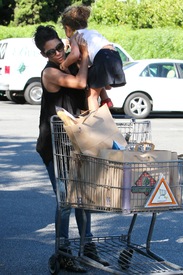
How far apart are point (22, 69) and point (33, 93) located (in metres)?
0.78

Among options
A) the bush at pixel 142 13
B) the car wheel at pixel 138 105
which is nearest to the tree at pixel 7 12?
the bush at pixel 142 13

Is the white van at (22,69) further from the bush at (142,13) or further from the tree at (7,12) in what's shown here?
the tree at (7,12)

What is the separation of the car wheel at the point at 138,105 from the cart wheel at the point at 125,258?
13741 mm

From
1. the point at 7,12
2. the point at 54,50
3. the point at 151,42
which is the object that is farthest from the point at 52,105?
the point at 7,12

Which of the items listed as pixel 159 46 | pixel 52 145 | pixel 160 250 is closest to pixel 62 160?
pixel 52 145

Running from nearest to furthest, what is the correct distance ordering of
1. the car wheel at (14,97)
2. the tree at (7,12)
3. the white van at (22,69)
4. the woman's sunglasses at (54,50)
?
the woman's sunglasses at (54,50) < the white van at (22,69) < the car wheel at (14,97) < the tree at (7,12)

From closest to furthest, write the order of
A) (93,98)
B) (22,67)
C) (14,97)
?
(93,98) < (22,67) < (14,97)

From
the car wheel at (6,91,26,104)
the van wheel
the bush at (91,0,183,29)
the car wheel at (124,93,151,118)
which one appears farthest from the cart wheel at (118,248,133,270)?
the bush at (91,0,183,29)

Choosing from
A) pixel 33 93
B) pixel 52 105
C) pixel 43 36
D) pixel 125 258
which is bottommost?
pixel 125 258

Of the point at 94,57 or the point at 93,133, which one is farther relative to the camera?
the point at 94,57

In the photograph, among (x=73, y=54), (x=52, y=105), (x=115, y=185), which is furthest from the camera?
(x=52, y=105)

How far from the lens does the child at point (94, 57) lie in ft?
18.9

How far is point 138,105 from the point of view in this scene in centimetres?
1978

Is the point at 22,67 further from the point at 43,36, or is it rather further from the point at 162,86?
the point at 43,36
